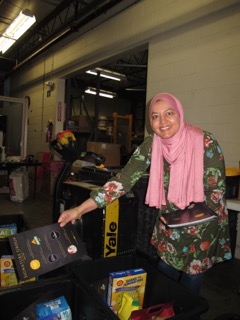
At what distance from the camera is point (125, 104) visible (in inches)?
482

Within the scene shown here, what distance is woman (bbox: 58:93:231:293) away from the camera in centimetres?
116

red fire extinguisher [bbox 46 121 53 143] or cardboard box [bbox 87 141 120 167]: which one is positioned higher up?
red fire extinguisher [bbox 46 121 53 143]

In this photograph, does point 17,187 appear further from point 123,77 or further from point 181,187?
point 181,187

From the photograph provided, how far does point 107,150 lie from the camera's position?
17.0 feet

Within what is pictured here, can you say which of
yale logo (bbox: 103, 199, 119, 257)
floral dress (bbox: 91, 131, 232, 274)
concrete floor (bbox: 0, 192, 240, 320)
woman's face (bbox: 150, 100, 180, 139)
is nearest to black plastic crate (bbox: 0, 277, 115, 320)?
floral dress (bbox: 91, 131, 232, 274)

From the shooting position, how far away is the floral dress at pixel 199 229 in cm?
116

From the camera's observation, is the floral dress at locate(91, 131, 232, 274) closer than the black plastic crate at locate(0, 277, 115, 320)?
No

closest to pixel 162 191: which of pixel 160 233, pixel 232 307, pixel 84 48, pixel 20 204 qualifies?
pixel 160 233

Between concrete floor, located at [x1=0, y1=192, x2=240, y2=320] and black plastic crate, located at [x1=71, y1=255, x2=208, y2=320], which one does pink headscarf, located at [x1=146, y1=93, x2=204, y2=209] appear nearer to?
black plastic crate, located at [x1=71, y1=255, x2=208, y2=320]

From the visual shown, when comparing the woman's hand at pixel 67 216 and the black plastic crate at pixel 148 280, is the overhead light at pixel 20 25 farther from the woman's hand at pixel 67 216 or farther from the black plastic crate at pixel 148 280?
Answer: the black plastic crate at pixel 148 280

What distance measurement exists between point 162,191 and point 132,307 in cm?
53

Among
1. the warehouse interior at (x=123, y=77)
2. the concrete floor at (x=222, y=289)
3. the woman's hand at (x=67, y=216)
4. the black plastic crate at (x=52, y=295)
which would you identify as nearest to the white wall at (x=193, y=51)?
the warehouse interior at (x=123, y=77)

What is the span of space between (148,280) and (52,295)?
0.45 m

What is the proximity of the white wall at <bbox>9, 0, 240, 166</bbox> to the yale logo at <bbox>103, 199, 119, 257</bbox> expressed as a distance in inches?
62.9
